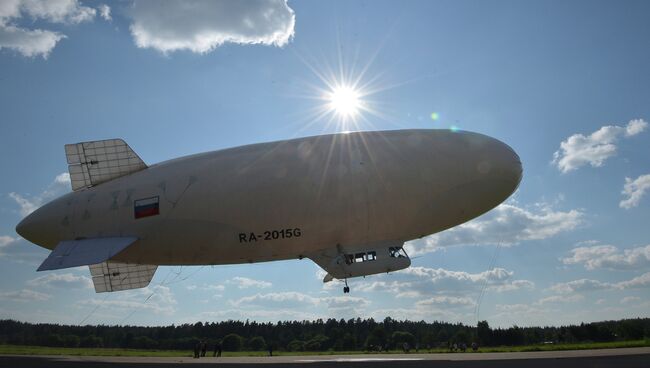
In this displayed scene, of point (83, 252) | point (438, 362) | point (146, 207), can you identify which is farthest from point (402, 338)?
point (83, 252)

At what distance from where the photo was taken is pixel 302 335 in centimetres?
12169

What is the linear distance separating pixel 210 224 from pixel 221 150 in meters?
3.65

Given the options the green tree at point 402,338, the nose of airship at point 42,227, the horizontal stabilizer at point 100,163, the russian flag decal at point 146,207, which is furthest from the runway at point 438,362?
the green tree at point 402,338

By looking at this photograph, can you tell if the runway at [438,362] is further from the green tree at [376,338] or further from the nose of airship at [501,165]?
the green tree at [376,338]

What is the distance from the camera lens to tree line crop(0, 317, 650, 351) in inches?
2815

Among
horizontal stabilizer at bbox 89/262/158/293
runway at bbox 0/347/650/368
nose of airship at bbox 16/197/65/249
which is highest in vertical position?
nose of airship at bbox 16/197/65/249

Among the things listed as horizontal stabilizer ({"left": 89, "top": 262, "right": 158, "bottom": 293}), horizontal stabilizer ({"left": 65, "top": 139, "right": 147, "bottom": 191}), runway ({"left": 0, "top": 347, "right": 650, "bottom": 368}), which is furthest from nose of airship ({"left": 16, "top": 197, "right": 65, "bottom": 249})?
runway ({"left": 0, "top": 347, "right": 650, "bottom": 368})

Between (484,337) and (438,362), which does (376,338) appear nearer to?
(484,337)

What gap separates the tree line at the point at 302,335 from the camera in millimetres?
71500

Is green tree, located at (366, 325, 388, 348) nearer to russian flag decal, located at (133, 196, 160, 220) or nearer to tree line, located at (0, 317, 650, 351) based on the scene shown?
tree line, located at (0, 317, 650, 351)

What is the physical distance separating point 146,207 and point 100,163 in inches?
149

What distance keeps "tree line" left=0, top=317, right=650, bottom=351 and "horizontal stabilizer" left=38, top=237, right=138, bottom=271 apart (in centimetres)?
4968

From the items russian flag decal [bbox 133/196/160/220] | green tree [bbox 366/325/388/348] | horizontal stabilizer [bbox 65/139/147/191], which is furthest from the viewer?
green tree [bbox 366/325/388/348]

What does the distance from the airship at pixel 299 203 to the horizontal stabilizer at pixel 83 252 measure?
58 millimetres
